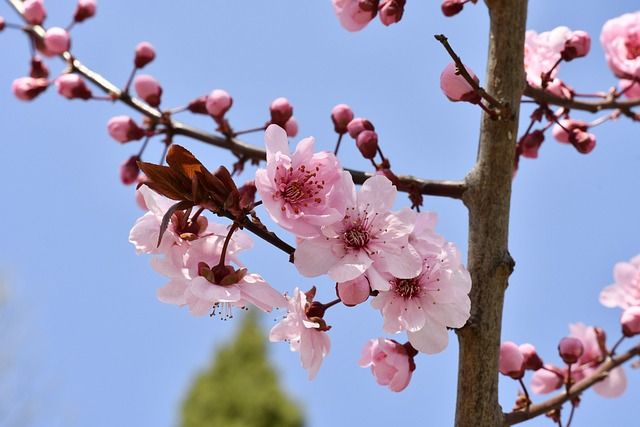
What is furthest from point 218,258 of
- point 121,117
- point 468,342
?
point 121,117

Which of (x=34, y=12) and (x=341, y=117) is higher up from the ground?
(x=34, y=12)

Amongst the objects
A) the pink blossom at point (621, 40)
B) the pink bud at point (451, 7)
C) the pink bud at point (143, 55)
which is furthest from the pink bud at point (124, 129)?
the pink blossom at point (621, 40)

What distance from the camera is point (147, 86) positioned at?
194 centimetres

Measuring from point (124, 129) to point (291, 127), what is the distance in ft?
1.37

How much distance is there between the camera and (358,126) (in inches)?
60.8

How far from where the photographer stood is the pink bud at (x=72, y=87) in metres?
2.02

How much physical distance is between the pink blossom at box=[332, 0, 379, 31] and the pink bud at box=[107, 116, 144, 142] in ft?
1.90

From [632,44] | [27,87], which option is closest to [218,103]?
[27,87]

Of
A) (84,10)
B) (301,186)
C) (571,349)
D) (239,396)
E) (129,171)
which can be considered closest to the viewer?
(301,186)

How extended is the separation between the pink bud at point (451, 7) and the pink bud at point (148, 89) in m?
0.76

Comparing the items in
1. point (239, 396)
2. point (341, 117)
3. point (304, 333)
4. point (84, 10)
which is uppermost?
point (239, 396)

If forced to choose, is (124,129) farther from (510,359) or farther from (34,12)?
(510,359)

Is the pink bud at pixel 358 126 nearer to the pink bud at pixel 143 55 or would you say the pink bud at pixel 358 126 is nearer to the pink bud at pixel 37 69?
the pink bud at pixel 143 55

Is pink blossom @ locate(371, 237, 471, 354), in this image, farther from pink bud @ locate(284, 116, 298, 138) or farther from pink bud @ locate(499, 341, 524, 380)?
pink bud @ locate(284, 116, 298, 138)
